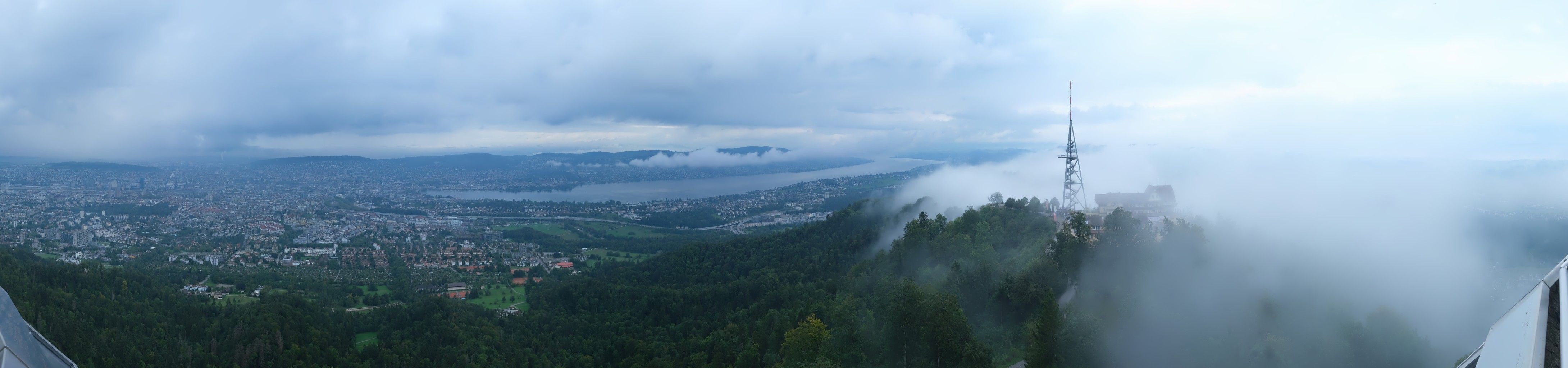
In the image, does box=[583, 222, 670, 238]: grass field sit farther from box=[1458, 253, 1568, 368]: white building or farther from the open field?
box=[1458, 253, 1568, 368]: white building

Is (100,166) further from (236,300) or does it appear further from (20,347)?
(20,347)

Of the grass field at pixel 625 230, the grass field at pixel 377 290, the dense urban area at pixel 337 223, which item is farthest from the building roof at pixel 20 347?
the grass field at pixel 625 230

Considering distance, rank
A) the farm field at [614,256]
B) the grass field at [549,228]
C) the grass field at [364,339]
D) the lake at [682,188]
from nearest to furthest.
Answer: the grass field at [364,339], the farm field at [614,256], the grass field at [549,228], the lake at [682,188]

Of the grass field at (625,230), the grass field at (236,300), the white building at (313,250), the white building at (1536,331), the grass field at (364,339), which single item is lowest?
the grass field at (625,230)

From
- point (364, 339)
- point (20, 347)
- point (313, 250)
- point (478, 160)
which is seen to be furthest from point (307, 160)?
point (20, 347)

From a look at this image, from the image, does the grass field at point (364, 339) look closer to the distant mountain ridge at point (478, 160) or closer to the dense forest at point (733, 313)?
the dense forest at point (733, 313)

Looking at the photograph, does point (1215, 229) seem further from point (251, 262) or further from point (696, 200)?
point (696, 200)

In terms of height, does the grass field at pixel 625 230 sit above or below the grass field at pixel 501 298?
above
